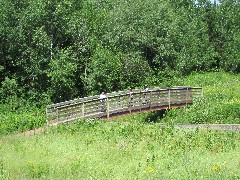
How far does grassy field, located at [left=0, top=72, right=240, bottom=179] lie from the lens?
13516mm

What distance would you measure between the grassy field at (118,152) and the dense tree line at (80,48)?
11081 mm

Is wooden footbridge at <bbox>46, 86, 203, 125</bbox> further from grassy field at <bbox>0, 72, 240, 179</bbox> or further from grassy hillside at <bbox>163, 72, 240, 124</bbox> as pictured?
grassy field at <bbox>0, 72, 240, 179</bbox>

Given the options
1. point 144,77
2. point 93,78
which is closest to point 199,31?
point 144,77

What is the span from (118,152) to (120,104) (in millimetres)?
11608

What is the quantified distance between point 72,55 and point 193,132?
20.5 m

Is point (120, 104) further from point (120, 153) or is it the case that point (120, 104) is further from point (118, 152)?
point (120, 153)

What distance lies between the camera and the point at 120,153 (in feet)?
55.5

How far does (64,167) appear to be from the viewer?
1456 cm

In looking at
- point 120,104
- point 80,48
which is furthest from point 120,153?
point 80,48

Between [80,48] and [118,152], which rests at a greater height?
[80,48]

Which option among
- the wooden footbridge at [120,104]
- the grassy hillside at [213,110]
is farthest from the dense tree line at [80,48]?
the grassy hillside at [213,110]

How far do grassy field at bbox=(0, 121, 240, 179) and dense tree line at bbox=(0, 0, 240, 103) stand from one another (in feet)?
48.2

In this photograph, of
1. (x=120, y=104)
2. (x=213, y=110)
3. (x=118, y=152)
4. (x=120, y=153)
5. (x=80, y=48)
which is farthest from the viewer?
(x=80, y=48)

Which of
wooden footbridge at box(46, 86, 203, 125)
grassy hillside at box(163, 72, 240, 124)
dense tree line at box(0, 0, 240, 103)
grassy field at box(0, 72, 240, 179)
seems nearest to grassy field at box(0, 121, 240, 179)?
grassy field at box(0, 72, 240, 179)
